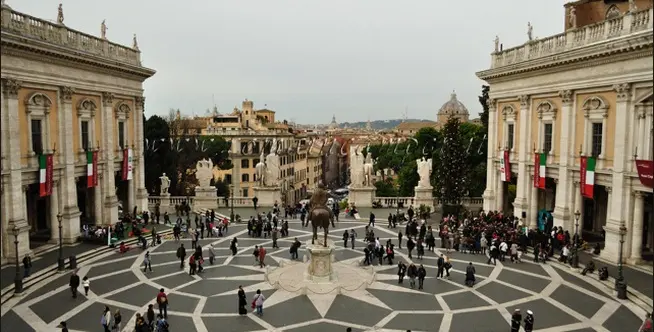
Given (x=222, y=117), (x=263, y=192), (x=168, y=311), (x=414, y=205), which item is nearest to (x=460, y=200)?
(x=414, y=205)

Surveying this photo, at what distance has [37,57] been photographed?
84.8ft

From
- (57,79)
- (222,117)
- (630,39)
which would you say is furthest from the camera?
(222,117)

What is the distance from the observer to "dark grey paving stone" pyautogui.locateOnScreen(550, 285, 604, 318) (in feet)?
62.6

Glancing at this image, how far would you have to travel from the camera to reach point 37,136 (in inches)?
1042

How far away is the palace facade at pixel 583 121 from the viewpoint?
2356cm

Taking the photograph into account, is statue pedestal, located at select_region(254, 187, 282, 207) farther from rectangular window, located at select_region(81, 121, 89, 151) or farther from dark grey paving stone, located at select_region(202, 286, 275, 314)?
dark grey paving stone, located at select_region(202, 286, 275, 314)

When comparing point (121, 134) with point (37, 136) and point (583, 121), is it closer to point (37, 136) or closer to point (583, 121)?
point (37, 136)

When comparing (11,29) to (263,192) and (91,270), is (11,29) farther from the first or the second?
(263,192)

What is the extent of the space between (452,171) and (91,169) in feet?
84.2

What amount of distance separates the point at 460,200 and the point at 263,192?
52.9ft

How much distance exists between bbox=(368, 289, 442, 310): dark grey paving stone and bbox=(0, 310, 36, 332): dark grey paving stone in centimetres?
1276

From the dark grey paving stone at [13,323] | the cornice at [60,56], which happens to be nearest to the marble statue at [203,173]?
the cornice at [60,56]

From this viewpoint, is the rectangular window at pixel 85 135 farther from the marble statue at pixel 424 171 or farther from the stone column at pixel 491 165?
the stone column at pixel 491 165

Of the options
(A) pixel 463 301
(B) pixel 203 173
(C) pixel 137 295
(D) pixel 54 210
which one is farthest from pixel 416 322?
A: (B) pixel 203 173
